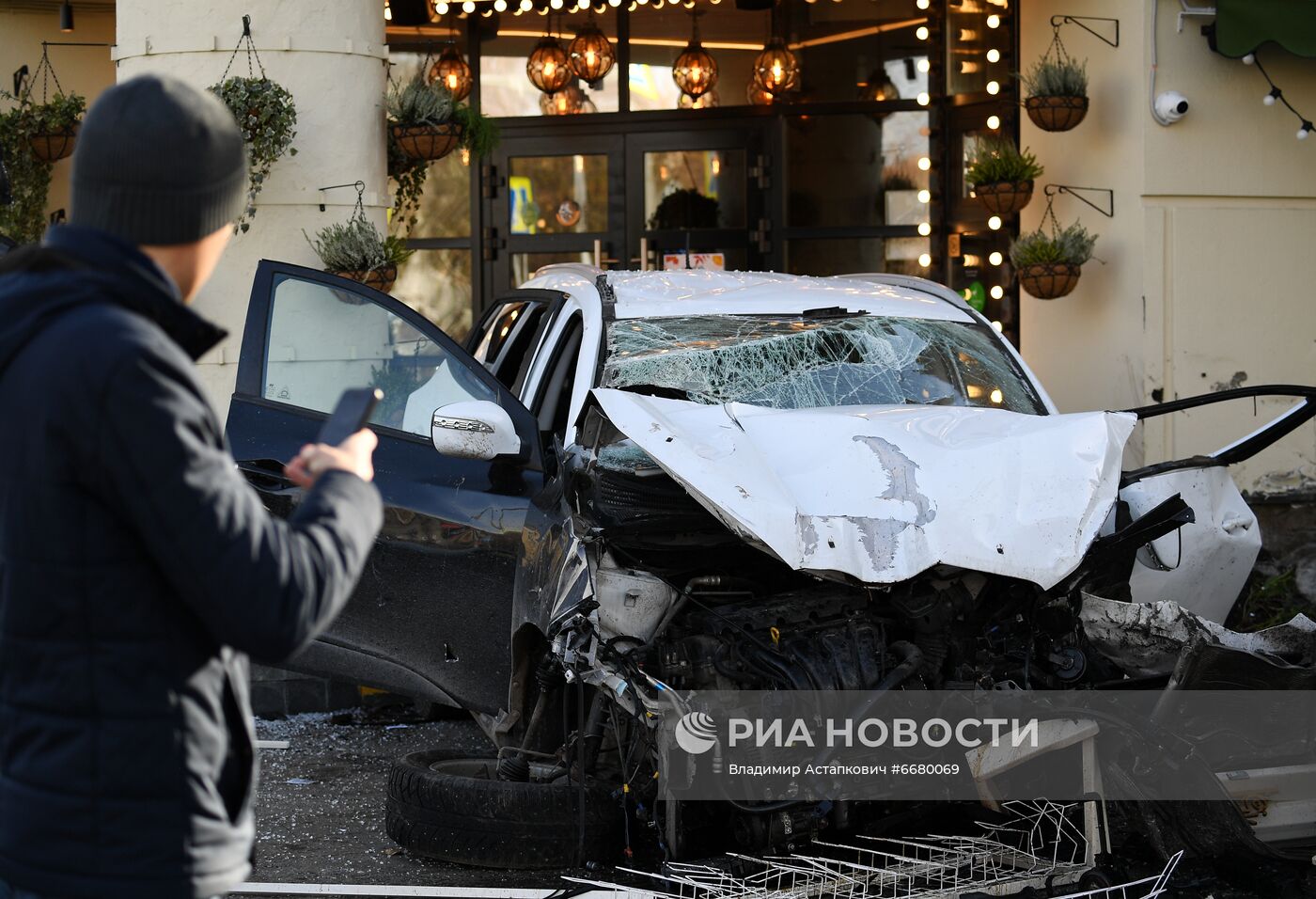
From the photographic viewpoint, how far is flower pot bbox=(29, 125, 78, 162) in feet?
30.1

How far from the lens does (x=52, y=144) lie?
362 inches

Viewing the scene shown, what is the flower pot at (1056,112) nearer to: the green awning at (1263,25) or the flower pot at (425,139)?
the green awning at (1263,25)

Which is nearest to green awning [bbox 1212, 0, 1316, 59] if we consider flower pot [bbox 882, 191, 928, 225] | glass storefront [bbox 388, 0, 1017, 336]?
glass storefront [bbox 388, 0, 1017, 336]

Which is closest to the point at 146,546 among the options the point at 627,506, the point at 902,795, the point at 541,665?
the point at 627,506

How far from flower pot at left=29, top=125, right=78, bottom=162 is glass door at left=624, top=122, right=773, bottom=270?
3971 mm

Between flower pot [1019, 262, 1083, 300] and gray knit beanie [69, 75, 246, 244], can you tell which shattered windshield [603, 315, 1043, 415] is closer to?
gray knit beanie [69, 75, 246, 244]

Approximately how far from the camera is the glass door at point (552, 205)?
37.1 ft

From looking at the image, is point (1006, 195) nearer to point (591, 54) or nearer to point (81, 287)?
point (591, 54)

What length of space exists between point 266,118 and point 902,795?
481 cm

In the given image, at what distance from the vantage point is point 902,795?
3955 millimetres

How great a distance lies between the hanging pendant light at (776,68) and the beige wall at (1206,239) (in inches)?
102

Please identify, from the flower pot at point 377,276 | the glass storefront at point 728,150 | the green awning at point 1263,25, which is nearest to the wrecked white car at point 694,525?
the flower pot at point 377,276

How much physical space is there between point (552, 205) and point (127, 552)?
9.90m

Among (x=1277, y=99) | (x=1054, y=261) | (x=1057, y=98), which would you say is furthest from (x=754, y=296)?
(x=1277, y=99)
